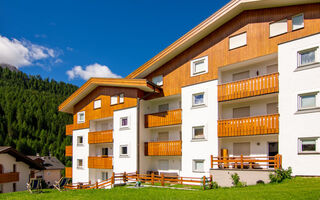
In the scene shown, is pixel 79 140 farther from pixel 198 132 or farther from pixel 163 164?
pixel 198 132

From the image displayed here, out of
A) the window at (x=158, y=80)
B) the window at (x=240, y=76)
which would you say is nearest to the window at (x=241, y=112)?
the window at (x=240, y=76)

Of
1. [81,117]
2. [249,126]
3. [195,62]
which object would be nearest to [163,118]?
[195,62]

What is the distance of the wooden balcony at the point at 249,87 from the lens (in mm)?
18680

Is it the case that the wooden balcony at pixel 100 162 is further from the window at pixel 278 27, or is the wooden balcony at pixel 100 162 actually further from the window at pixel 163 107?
the window at pixel 278 27

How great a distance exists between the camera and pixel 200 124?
2230 cm

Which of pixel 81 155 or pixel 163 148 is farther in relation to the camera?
pixel 81 155

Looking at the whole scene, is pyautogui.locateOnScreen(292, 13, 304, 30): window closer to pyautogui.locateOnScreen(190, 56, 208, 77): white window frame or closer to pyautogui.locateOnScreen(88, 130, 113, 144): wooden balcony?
pyautogui.locateOnScreen(190, 56, 208, 77): white window frame

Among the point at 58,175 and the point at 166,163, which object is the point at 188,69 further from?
→ the point at 58,175

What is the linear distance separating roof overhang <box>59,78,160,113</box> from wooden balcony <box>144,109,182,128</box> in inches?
87.9

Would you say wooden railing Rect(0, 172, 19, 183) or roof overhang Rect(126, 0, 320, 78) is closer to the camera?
roof overhang Rect(126, 0, 320, 78)

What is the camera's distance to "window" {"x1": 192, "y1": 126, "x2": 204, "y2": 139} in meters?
22.4

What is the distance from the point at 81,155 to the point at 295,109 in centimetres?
2348

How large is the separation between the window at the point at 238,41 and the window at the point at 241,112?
4664mm

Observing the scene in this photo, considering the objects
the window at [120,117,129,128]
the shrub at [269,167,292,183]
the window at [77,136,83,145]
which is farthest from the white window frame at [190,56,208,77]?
the window at [77,136,83,145]
